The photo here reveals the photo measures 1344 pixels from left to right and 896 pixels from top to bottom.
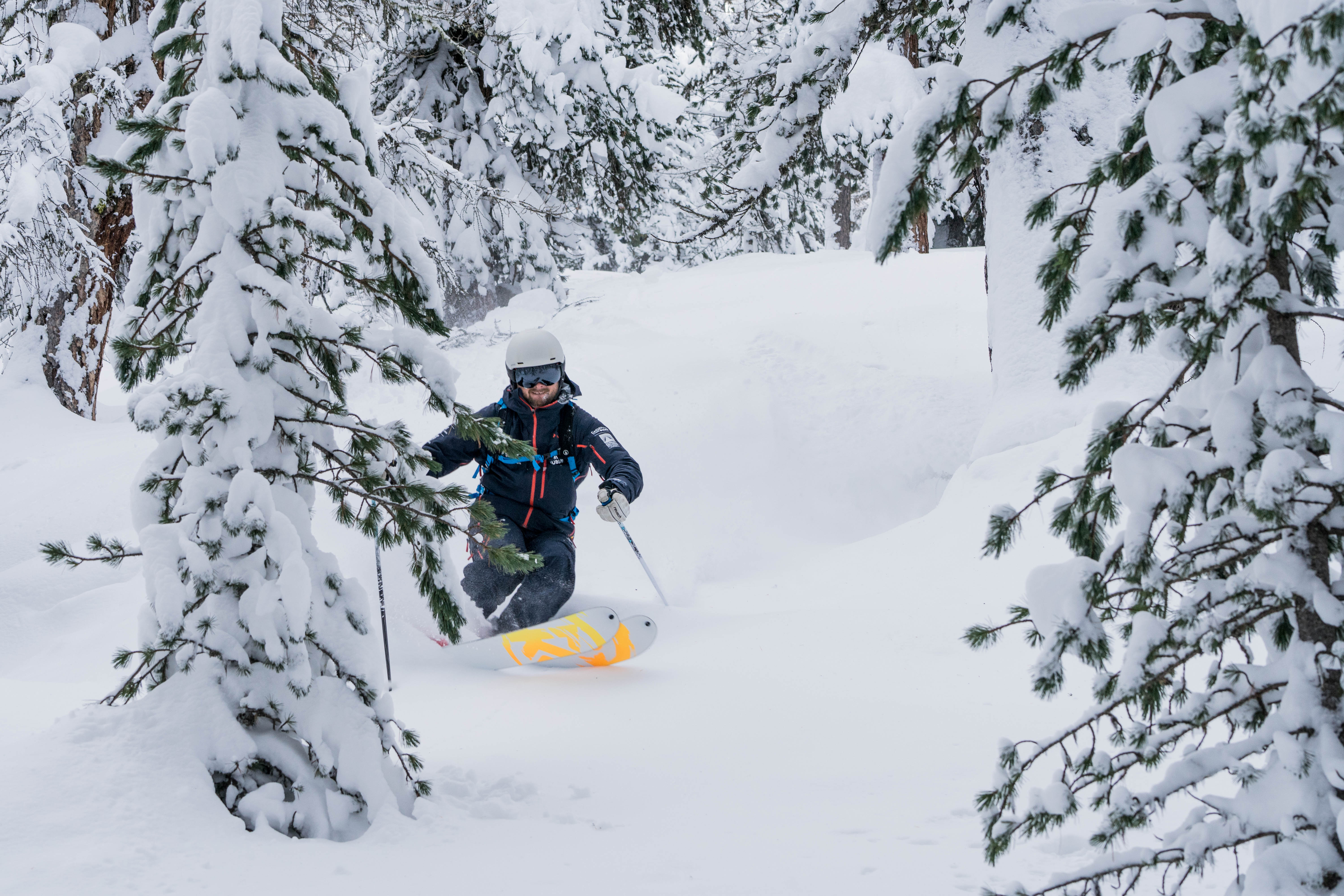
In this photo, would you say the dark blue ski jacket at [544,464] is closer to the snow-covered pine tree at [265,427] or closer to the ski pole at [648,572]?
the ski pole at [648,572]

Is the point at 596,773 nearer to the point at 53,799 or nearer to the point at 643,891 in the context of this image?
the point at 643,891

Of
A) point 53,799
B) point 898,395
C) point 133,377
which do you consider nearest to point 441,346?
point 898,395

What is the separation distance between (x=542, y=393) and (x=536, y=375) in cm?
13

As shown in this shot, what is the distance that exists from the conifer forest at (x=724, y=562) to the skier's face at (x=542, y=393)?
2 centimetres

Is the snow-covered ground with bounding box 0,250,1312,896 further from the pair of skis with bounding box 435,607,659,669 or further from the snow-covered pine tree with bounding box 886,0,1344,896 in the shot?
the snow-covered pine tree with bounding box 886,0,1344,896

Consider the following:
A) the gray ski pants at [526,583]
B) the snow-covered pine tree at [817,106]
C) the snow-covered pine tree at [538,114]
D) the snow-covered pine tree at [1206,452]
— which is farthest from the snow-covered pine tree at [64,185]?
the snow-covered pine tree at [1206,452]

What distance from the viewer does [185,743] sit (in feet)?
9.71

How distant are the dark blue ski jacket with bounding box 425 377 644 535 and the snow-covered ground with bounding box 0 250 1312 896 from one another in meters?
0.66

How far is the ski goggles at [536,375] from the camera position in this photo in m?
6.05

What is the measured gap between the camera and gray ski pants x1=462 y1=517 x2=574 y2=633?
6.02m

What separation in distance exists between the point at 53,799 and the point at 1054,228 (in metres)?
3.09

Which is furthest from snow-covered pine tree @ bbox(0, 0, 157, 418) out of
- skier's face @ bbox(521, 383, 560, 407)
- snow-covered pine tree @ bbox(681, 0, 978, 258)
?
snow-covered pine tree @ bbox(681, 0, 978, 258)

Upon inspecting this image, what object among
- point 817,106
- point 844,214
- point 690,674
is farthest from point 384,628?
point 844,214

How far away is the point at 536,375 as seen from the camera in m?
6.07
